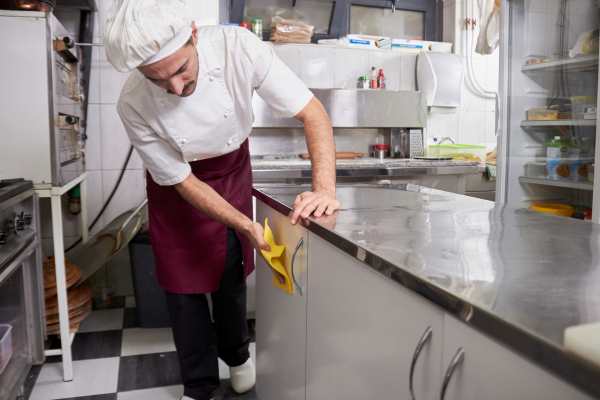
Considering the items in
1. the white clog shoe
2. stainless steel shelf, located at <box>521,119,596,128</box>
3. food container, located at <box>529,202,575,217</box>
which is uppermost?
stainless steel shelf, located at <box>521,119,596,128</box>

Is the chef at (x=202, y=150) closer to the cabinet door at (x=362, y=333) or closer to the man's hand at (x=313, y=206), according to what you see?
the man's hand at (x=313, y=206)

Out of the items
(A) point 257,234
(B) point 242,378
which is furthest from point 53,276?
(A) point 257,234

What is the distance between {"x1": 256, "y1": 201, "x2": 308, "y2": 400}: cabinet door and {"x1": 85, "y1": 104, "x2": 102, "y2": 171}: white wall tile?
5.16 feet

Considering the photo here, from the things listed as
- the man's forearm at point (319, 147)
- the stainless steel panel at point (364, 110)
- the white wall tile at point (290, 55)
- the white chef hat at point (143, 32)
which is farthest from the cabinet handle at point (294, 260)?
the white wall tile at point (290, 55)

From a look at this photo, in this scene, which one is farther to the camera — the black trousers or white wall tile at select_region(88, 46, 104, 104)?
white wall tile at select_region(88, 46, 104, 104)

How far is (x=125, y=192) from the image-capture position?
3.03 metres

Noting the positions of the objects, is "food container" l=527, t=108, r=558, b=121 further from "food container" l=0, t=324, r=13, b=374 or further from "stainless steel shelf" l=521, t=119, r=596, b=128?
"food container" l=0, t=324, r=13, b=374

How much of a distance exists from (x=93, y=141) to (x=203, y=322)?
156 cm

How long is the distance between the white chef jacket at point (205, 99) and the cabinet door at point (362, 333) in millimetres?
539

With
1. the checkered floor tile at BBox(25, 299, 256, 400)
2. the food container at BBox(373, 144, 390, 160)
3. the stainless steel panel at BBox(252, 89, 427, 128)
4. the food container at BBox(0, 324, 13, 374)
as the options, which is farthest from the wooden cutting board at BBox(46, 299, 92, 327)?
the food container at BBox(373, 144, 390, 160)

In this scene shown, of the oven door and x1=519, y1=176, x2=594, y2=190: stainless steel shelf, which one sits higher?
x1=519, y1=176, x2=594, y2=190: stainless steel shelf

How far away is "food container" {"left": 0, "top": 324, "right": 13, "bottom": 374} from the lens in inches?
62.9

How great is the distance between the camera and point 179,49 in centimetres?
126

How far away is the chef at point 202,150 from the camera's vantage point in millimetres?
1263
